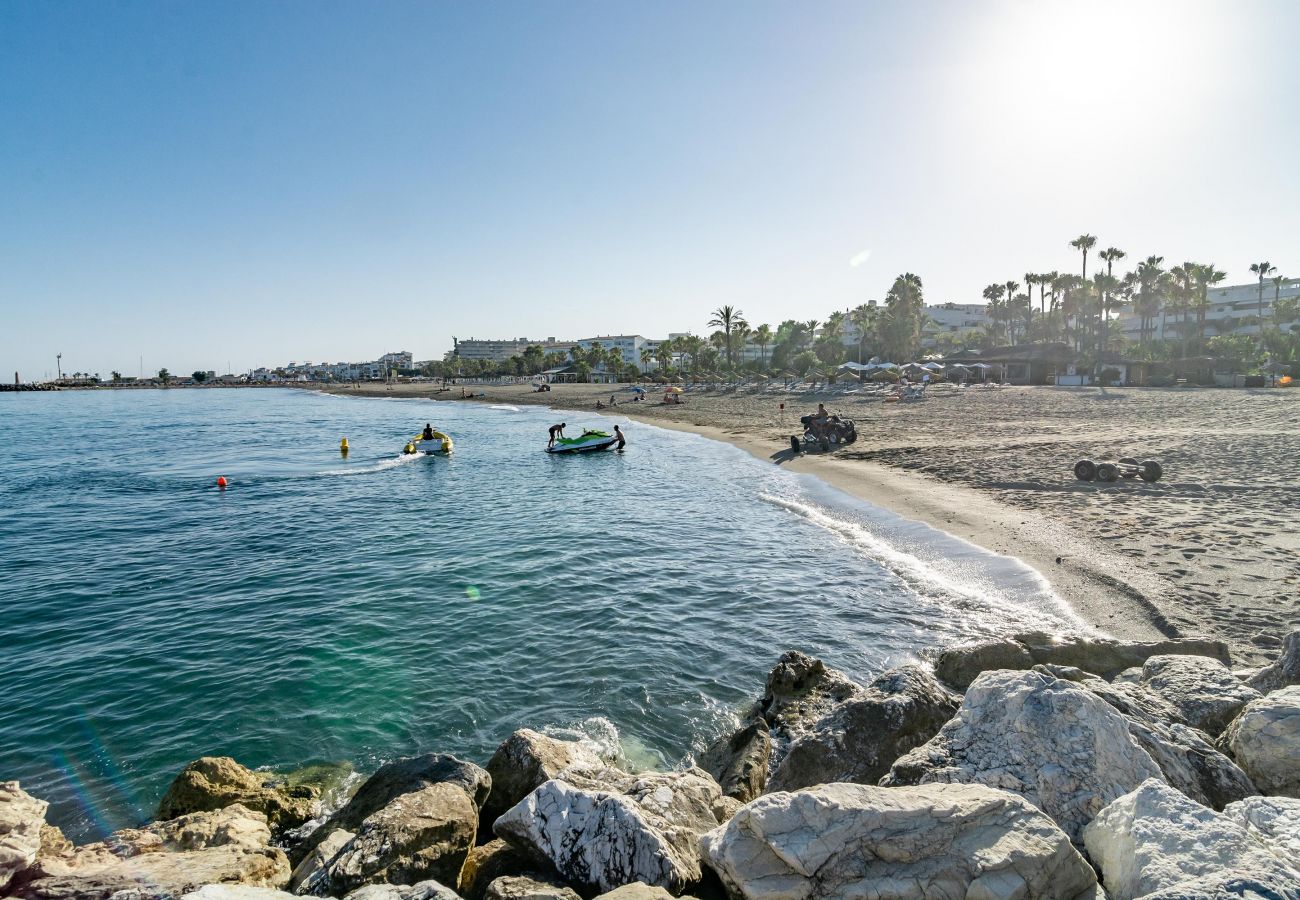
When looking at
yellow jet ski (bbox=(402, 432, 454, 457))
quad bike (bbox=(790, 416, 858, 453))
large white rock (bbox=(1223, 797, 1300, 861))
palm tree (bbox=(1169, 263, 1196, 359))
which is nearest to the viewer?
large white rock (bbox=(1223, 797, 1300, 861))

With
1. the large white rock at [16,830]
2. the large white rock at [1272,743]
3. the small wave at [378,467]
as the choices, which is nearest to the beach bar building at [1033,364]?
the small wave at [378,467]

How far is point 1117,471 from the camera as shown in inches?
Answer: 782

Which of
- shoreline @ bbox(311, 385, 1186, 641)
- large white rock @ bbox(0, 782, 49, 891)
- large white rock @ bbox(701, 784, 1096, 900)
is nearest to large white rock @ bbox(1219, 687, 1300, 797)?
large white rock @ bbox(701, 784, 1096, 900)

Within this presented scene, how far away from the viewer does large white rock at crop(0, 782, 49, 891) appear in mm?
4953

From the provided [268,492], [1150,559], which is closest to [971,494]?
[1150,559]

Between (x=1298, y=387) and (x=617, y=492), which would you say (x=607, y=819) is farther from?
(x=1298, y=387)

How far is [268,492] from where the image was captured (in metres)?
27.6

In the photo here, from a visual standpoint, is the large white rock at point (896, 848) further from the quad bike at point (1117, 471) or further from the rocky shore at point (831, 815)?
the quad bike at point (1117, 471)

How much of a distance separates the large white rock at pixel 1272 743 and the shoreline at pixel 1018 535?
513cm

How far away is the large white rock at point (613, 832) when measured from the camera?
16.3ft

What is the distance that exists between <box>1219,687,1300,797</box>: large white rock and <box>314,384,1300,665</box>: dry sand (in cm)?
422

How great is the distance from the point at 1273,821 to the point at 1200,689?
3.31m

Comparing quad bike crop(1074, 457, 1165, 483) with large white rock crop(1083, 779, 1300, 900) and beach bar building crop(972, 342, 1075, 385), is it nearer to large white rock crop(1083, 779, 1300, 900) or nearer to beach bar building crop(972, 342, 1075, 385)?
large white rock crop(1083, 779, 1300, 900)

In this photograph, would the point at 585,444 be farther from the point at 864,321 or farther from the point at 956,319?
the point at 956,319
